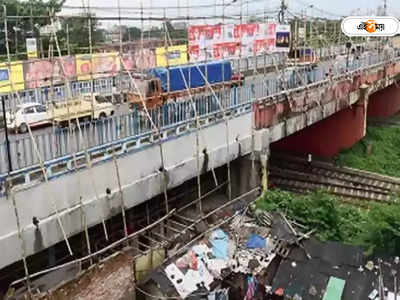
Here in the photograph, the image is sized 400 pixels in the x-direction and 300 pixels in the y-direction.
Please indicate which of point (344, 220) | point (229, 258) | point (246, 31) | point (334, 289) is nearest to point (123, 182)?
→ point (229, 258)

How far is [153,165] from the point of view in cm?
1226

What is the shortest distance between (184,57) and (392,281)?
1767cm

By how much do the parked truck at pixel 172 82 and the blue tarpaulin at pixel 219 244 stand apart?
191 inches

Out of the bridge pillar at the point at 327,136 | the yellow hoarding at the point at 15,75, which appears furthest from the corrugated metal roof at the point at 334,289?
the bridge pillar at the point at 327,136

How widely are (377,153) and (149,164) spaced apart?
1625 centimetres

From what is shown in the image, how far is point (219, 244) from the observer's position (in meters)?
11.5

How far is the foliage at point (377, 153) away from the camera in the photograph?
74.6 feet

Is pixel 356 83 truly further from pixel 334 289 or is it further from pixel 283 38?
pixel 334 289

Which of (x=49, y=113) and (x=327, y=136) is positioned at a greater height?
(x=49, y=113)

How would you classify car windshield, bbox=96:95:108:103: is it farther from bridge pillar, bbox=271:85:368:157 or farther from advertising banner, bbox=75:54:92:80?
bridge pillar, bbox=271:85:368:157

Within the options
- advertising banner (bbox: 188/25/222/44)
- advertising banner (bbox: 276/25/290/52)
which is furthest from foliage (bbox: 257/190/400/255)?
advertising banner (bbox: 276/25/290/52)

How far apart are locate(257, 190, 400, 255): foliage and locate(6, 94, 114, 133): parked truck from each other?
5567 mm

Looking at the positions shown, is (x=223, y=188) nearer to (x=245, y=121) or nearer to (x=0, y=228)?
(x=245, y=121)

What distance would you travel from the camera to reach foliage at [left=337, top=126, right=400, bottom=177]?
2273 centimetres
